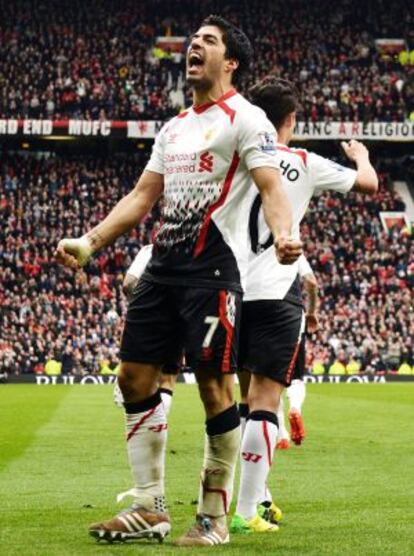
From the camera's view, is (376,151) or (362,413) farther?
(376,151)

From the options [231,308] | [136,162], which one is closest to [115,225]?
[231,308]

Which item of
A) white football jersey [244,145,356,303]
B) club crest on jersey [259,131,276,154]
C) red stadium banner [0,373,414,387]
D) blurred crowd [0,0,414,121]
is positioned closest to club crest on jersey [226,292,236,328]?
club crest on jersey [259,131,276,154]

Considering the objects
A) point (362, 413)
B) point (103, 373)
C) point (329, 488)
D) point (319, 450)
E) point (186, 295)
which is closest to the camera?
point (186, 295)

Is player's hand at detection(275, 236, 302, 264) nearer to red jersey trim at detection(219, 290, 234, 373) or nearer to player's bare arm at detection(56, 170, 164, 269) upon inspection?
red jersey trim at detection(219, 290, 234, 373)

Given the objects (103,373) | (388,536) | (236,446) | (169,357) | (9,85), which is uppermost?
(9,85)

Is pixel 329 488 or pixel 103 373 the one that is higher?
pixel 329 488

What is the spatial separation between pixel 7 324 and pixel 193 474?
29.6 meters

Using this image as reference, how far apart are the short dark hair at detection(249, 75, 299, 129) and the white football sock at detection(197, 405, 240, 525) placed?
198 cm

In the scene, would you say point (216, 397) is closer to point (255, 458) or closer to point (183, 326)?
point (183, 326)

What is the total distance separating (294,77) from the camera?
167ft

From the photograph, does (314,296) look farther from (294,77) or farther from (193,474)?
(294,77)

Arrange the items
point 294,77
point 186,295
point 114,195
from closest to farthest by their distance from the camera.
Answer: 1. point 186,295
2. point 114,195
3. point 294,77

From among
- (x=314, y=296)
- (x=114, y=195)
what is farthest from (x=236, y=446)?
(x=114, y=195)

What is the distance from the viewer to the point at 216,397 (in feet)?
21.0
